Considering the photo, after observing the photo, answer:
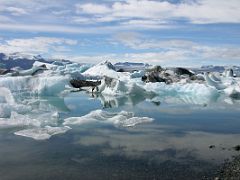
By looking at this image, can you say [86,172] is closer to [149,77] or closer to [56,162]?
[56,162]

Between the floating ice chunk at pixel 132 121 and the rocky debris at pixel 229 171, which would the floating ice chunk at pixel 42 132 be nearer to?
the floating ice chunk at pixel 132 121

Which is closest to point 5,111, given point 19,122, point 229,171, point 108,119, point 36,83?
point 19,122

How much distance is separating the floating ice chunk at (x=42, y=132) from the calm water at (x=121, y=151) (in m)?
0.27

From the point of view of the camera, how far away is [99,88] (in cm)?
3306

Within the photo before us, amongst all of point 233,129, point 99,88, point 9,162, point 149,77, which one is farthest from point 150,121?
point 149,77

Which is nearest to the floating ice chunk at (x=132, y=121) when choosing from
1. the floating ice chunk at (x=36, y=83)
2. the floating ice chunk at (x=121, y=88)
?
the floating ice chunk at (x=36, y=83)

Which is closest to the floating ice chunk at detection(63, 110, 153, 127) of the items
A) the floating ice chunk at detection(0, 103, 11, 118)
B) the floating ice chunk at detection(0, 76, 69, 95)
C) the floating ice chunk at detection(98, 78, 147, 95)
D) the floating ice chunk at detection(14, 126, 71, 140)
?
the floating ice chunk at detection(14, 126, 71, 140)

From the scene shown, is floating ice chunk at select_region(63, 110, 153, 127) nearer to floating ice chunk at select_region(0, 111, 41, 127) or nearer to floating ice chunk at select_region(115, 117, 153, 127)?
floating ice chunk at select_region(115, 117, 153, 127)

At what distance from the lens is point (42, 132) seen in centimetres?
1309

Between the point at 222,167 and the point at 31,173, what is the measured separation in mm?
4534

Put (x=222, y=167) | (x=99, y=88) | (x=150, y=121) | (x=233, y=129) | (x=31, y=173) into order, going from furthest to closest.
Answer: (x=99, y=88) → (x=150, y=121) → (x=233, y=129) → (x=222, y=167) → (x=31, y=173)

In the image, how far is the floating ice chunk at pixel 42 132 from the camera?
12.6m

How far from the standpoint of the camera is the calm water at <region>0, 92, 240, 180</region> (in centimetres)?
905

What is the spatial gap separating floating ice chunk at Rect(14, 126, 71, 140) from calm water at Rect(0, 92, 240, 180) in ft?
0.88
